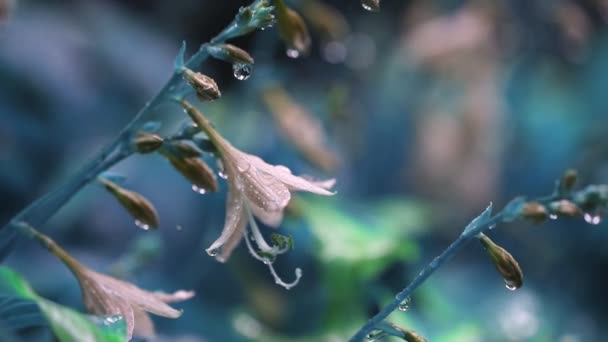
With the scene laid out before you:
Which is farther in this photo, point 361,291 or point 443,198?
point 443,198

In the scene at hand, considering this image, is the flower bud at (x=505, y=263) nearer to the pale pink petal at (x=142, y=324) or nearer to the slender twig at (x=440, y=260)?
the slender twig at (x=440, y=260)

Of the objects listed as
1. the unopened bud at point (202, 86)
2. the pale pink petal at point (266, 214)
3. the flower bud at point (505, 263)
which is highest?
the flower bud at point (505, 263)

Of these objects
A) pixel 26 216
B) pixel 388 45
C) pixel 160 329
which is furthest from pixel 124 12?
pixel 26 216

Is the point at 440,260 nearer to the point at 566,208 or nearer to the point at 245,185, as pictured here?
the point at 566,208

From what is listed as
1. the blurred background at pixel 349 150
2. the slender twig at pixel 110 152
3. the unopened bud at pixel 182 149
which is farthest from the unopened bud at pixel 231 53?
the blurred background at pixel 349 150

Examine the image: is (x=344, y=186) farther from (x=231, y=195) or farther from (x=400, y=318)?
(x=231, y=195)

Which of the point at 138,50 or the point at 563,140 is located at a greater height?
the point at 563,140
